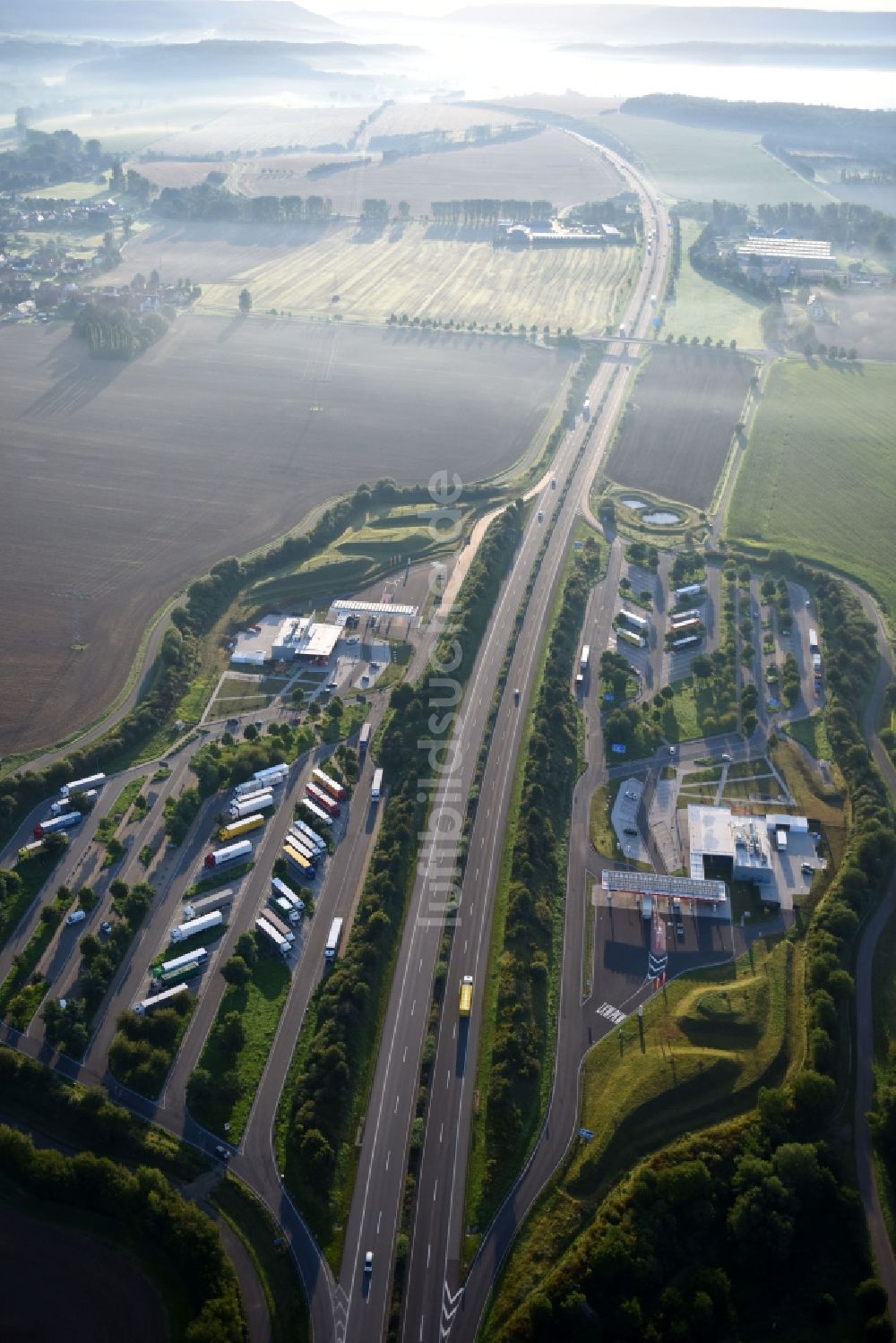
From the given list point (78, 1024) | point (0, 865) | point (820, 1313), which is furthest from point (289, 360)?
point (820, 1313)

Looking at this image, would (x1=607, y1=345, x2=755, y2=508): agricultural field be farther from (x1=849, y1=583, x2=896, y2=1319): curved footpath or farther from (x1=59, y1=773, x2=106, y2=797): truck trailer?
(x1=59, y1=773, x2=106, y2=797): truck trailer

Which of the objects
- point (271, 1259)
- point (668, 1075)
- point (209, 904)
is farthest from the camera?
point (209, 904)

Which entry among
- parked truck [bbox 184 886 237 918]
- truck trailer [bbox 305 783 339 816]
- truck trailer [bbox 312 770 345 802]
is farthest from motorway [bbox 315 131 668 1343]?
parked truck [bbox 184 886 237 918]

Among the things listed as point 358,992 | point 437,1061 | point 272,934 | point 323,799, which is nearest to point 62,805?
point 323,799

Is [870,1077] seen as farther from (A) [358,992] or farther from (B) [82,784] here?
(B) [82,784]

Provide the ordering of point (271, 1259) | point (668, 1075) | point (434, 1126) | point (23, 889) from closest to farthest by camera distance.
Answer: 1. point (271, 1259)
2. point (434, 1126)
3. point (668, 1075)
4. point (23, 889)

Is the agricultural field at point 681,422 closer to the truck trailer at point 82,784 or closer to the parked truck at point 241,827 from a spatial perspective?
the parked truck at point 241,827

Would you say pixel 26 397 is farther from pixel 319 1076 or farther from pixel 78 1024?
pixel 319 1076
